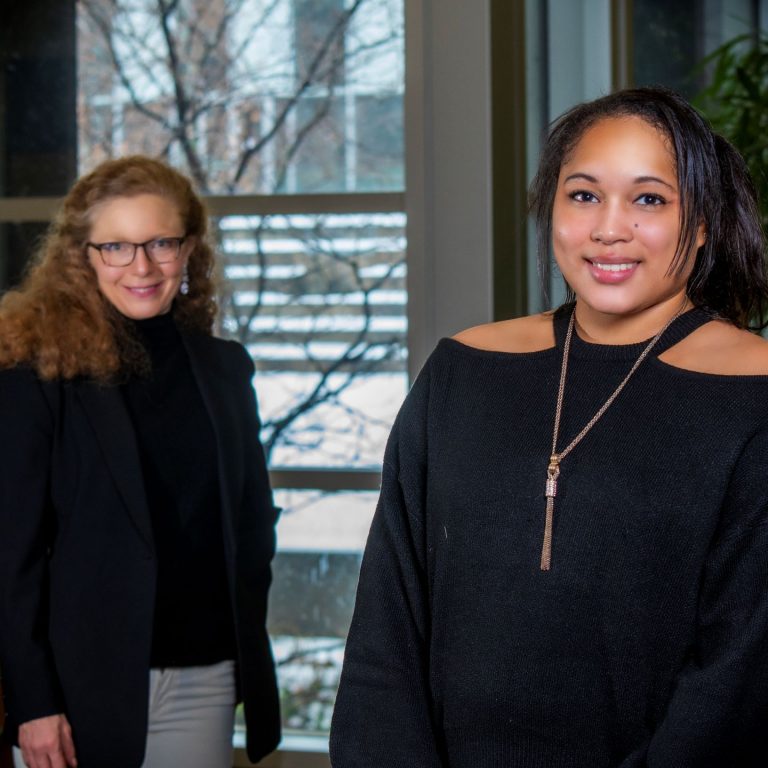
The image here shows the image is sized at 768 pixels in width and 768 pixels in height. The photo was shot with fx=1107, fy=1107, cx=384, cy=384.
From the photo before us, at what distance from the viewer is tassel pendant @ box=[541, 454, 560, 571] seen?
3.95 ft

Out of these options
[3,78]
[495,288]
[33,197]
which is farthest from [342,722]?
[3,78]

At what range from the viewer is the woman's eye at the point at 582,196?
1227mm

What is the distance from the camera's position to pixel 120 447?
75.4 inches

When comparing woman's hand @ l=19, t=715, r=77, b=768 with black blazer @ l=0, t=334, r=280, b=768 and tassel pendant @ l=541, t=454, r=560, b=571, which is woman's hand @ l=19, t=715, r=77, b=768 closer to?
black blazer @ l=0, t=334, r=280, b=768

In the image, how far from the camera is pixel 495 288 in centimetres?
249

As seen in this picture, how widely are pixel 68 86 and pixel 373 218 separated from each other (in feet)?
3.05

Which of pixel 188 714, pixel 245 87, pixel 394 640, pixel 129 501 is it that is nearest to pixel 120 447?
pixel 129 501

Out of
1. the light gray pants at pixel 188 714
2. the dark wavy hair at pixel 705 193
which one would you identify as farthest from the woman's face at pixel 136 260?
the dark wavy hair at pixel 705 193

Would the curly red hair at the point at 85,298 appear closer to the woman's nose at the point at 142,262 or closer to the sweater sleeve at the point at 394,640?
the woman's nose at the point at 142,262

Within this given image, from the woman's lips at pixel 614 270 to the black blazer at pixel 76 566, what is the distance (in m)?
0.99

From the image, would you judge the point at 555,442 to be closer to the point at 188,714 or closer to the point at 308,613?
the point at 188,714

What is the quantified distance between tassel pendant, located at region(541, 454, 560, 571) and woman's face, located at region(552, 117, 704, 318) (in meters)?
0.18

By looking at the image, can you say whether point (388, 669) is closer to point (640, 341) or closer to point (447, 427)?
point (447, 427)

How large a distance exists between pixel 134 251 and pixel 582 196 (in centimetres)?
103
